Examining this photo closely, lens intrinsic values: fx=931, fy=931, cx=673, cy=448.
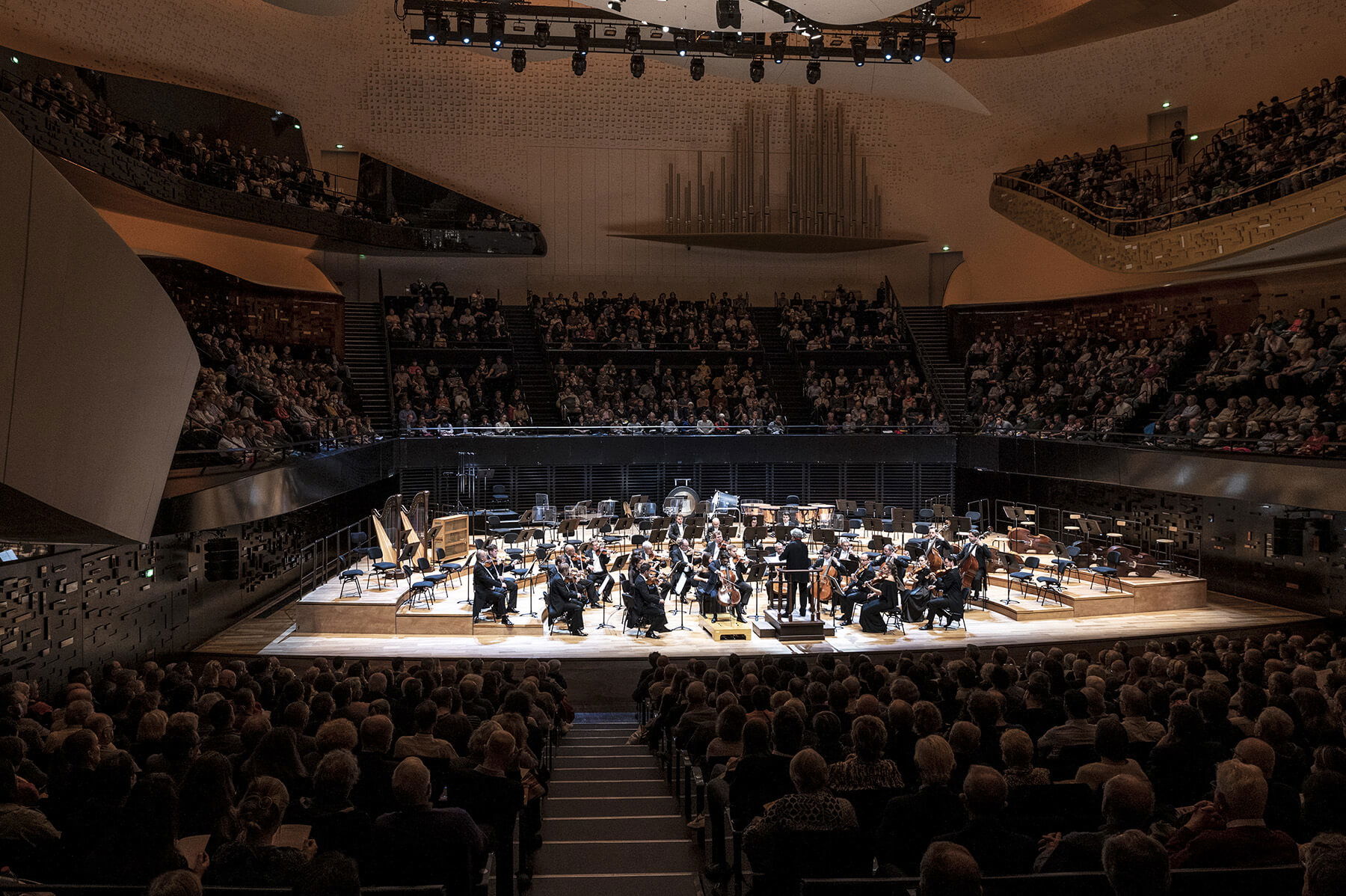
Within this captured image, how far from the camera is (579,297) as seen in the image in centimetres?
3092

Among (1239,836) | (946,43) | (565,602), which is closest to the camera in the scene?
(1239,836)

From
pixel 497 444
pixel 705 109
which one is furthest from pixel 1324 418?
pixel 705 109

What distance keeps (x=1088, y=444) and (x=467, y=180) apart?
20.1m

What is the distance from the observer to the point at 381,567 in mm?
16625

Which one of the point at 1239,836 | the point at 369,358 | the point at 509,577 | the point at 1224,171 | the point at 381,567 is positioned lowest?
the point at 509,577

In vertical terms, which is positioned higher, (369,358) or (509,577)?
(369,358)

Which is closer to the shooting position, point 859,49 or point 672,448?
point 859,49

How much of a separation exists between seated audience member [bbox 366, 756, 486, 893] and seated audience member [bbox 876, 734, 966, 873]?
1718 millimetres

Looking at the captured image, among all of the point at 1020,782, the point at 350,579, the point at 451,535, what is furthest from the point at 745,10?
the point at 1020,782

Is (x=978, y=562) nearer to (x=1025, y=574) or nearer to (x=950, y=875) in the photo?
(x=1025, y=574)

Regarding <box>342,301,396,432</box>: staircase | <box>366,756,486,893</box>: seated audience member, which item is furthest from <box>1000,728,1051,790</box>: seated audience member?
<box>342,301,396,432</box>: staircase

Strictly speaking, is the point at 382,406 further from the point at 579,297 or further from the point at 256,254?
the point at 579,297

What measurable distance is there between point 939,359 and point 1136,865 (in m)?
28.0

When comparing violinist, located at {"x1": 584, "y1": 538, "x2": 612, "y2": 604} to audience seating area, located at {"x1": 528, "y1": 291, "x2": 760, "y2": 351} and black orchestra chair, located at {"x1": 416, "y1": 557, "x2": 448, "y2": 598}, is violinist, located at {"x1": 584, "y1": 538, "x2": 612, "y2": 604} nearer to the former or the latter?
black orchestra chair, located at {"x1": 416, "y1": 557, "x2": 448, "y2": 598}
